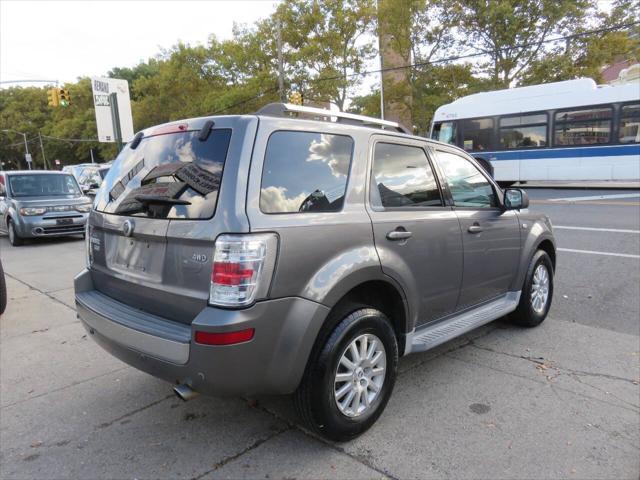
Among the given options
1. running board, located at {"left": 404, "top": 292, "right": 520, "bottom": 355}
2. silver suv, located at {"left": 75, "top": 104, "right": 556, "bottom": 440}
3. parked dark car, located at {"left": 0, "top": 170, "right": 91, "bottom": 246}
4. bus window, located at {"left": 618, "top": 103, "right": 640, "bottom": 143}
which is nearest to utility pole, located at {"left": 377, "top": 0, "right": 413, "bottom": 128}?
bus window, located at {"left": 618, "top": 103, "right": 640, "bottom": 143}

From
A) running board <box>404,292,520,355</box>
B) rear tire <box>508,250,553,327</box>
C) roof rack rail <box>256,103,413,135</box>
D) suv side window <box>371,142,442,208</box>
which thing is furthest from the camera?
rear tire <box>508,250,553,327</box>

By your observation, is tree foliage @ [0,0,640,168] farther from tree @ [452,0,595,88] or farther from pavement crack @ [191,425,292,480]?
pavement crack @ [191,425,292,480]

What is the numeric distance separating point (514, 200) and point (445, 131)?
1700 centimetres

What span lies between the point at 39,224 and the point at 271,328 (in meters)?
10.1

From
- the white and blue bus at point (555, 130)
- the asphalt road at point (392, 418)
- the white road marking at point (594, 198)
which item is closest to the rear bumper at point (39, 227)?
the asphalt road at point (392, 418)

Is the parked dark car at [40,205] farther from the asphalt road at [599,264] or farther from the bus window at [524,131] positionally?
the bus window at [524,131]

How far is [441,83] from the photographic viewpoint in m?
25.1

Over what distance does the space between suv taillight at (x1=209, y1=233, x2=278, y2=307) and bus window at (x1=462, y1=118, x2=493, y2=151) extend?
18321mm

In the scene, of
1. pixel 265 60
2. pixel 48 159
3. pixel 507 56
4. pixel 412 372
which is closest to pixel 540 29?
pixel 507 56

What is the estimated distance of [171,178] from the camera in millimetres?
2691

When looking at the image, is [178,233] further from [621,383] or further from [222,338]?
[621,383]

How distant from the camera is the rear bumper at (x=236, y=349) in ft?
7.49

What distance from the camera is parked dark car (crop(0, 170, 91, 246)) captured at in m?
10.5

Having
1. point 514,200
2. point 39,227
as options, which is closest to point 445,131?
point 39,227
